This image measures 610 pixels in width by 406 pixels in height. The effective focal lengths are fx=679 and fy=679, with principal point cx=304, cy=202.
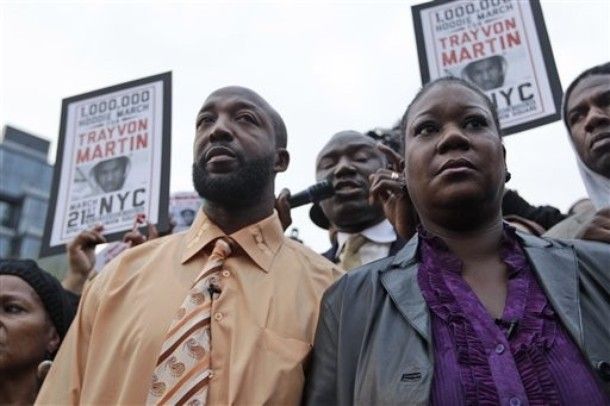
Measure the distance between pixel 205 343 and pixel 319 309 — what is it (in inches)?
16.3

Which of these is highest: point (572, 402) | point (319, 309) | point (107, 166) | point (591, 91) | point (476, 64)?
point (476, 64)

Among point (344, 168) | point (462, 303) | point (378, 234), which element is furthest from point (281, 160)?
point (462, 303)

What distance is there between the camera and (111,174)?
4.55 m

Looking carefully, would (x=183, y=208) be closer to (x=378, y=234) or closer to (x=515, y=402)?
(x=378, y=234)

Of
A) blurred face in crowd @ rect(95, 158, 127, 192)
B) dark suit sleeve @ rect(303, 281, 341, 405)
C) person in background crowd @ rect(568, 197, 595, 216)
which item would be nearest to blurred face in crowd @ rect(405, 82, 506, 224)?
dark suit sleeve @ rect(303, 281, 341, 405)

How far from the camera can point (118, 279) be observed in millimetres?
2498

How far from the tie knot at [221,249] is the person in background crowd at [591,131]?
51.6 inches

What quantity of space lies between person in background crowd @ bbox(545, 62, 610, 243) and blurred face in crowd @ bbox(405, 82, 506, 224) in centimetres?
77

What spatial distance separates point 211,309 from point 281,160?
1155 mm

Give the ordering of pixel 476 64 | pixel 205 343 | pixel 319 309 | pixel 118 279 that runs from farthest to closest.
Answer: pixel 476 64 < pixel 118 279 < pixel 319 309 < pixel 205 343

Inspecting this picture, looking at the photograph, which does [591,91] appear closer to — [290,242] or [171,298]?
[290,242]

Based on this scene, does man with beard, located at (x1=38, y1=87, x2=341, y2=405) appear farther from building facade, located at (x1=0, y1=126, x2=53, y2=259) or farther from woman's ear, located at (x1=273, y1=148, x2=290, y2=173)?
building facade, located at (x1=0, y1=126, x2=53, y2=259)

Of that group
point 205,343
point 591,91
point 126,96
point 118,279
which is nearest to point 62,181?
point 126,96

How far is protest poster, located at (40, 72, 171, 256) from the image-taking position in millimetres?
4277
